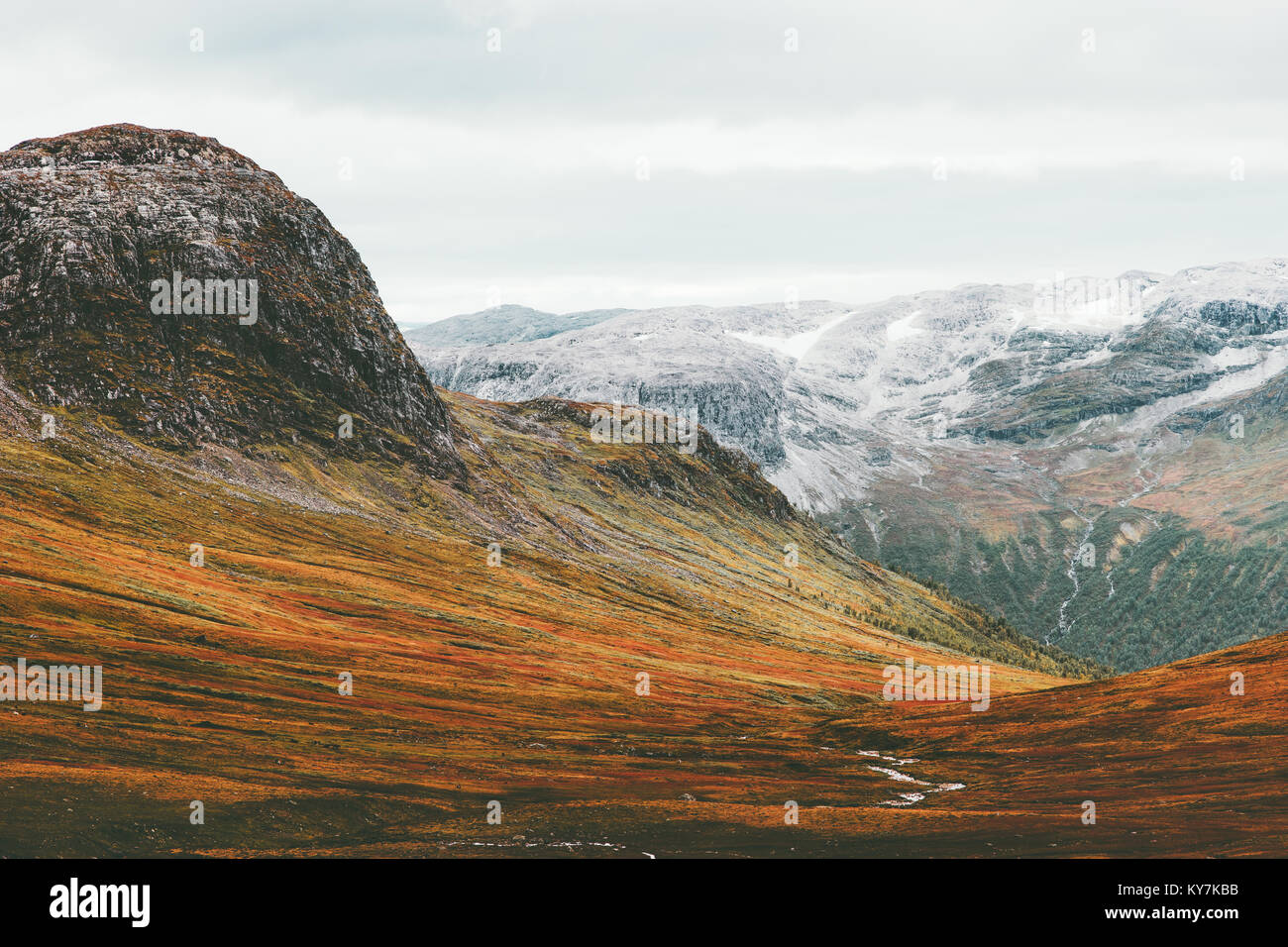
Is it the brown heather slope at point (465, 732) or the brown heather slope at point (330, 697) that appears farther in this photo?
the brown heather slope at point (330, 697)

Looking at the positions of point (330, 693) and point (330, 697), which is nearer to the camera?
point (330, 697)

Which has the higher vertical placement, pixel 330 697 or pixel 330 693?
pixel 330 693

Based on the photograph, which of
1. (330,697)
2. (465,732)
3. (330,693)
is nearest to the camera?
(465,732)

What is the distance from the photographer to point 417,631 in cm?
14250

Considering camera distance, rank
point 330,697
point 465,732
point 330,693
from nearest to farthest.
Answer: point 465,732 < point 330,697 < point 330,693

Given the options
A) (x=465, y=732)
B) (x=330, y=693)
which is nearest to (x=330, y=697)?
(x=330, y=693)

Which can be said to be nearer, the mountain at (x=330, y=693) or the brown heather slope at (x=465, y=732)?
the brown heather slope at (x=465, y=732)

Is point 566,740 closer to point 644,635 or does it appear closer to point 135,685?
point 135,685

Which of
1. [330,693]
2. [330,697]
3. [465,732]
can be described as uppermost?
[330,693]

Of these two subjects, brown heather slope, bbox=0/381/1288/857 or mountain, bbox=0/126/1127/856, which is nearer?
brown heather slope, bbox=0/381/1288/857

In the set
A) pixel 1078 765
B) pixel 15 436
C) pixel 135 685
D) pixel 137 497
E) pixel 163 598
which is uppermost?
pixel 15 436

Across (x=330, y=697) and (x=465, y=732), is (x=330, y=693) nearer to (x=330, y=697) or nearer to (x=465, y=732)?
(x=330, y=697)
